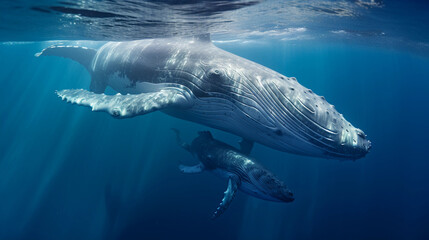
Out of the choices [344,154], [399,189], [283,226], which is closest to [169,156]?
[283,226]

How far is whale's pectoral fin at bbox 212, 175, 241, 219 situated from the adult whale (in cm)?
132

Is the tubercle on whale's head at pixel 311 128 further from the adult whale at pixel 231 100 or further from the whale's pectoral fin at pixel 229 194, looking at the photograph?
the whale's pectoral fin at pixel 229 194

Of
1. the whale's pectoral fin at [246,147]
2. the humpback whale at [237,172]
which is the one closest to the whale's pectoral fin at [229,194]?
the humpback whale at [237,172]

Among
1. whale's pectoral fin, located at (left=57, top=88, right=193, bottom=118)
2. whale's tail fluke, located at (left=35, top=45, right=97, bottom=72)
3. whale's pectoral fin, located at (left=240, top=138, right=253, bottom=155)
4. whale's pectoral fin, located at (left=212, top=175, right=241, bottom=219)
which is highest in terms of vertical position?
whale's pectoral fin, located at (left=57, top=88, right=193, bottom=118)

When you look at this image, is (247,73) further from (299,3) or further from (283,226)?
(283,226)

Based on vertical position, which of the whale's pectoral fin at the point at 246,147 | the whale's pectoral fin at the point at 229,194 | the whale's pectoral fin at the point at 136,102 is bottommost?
the whale's pectoral fin at the point at 229,194

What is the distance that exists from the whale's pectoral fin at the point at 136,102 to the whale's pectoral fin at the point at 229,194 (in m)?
2.58

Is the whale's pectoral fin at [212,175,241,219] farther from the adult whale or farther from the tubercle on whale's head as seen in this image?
the tubercle on whale's head

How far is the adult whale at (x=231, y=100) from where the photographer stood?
5.11 m

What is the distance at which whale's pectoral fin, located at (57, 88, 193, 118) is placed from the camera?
5836 mm

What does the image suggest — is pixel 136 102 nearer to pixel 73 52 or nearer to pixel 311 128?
pixel 311 128

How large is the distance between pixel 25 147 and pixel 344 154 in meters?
25.6

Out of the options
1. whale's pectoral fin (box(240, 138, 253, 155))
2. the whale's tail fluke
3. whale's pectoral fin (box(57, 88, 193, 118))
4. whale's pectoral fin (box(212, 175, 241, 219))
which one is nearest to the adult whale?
whale's pectoral fin (box(57, 88, 193, 118))

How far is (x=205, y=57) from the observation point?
23.6ft
